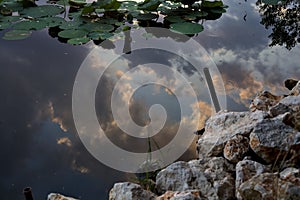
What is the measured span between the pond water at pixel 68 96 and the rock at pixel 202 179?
1.25ft

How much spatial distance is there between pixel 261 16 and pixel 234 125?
108 inches

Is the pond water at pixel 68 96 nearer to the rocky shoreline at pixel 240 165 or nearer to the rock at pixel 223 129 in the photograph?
the rock at pixel 223 129

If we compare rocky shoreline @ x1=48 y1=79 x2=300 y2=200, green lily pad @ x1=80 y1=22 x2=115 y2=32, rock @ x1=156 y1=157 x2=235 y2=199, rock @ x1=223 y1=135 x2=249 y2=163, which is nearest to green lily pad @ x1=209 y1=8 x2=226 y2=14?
green lily pad @ x1=80 y1=22 x2=115 y2=32

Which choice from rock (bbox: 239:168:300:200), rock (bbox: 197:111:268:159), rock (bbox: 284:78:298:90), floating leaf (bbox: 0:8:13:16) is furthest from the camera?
floating leaf (bbox: 0:8:13:16)

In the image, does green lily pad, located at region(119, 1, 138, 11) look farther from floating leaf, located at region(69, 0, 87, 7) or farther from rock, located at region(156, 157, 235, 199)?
rock, located at region(156, 157, 235, 199)

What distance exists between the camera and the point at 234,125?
8.09 ft

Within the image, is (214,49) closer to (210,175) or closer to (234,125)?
(234,125)

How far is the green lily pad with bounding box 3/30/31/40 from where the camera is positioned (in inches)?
159

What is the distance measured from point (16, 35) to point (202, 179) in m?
2.88

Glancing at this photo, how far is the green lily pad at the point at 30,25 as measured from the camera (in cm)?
422

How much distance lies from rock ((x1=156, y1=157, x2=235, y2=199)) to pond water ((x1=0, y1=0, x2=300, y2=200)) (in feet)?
1.25

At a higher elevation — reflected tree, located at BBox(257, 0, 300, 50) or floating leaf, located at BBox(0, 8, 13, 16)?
floating leaf, located at BBox(0, 8, 13, 16)

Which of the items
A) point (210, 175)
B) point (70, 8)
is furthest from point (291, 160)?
point (70, 8)

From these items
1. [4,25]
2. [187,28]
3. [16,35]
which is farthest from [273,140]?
[4,25]
